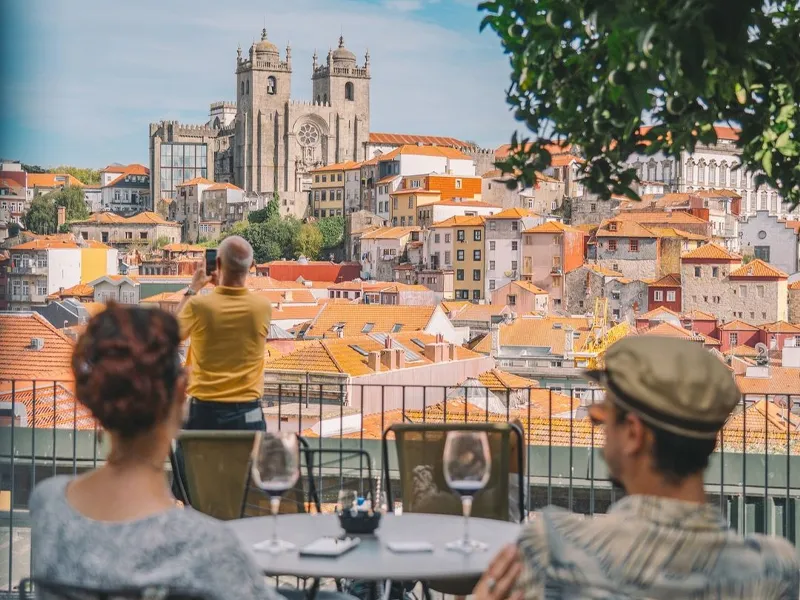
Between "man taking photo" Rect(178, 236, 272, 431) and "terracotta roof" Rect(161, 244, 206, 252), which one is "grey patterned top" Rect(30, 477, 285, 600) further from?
"terracotta roof" Rect(161, 244, 206, 252)

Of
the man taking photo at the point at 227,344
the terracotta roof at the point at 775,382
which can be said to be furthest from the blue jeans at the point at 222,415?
the terracotta roof at the point at 775,382

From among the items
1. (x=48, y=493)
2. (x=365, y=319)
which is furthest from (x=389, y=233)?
(x=48, y=493)

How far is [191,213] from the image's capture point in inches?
3228

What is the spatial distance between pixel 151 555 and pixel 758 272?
54.0m

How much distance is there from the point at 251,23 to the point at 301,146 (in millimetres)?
16638

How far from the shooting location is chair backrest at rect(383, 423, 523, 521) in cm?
309

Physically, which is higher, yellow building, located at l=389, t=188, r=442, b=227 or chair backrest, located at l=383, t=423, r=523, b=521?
yellow building, located at l=389, t=188, r=442, b=227

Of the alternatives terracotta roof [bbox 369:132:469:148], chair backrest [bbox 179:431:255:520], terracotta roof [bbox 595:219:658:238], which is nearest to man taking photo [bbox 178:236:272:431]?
chair backrest [bbox 179:431:255:520]

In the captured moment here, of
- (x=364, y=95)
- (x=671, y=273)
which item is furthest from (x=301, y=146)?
(x=671, y=273)

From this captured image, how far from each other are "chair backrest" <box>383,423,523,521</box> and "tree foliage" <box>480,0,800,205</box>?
81cm

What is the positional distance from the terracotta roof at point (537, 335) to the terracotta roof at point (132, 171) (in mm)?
55640

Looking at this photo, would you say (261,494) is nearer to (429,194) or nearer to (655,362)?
(655,362)

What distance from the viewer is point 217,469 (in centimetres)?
310

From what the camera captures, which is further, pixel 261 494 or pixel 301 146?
pixel 301 146
